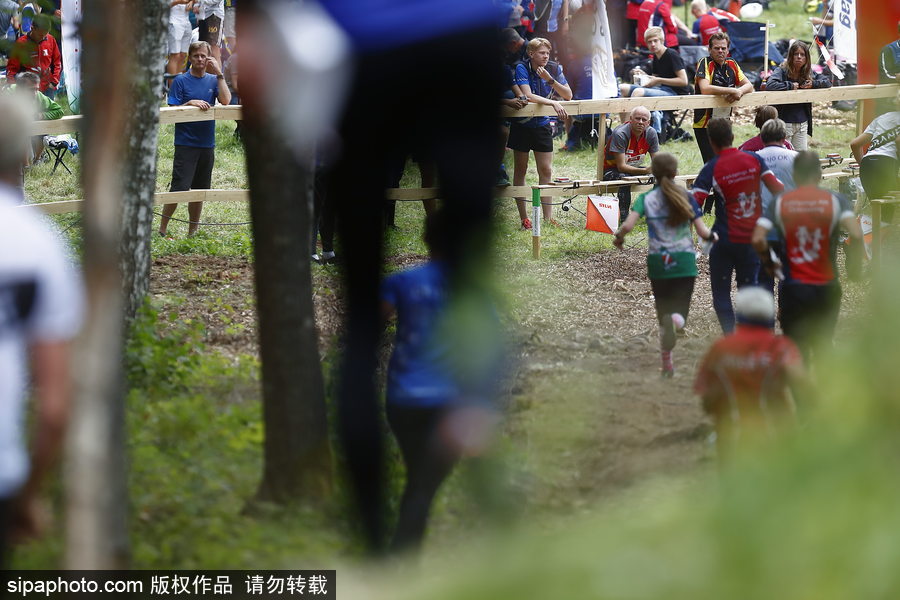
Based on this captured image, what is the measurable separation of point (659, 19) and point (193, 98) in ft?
33.1

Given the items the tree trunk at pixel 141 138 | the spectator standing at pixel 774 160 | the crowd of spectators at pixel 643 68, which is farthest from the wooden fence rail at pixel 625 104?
the tree trunk at pixel 141 138

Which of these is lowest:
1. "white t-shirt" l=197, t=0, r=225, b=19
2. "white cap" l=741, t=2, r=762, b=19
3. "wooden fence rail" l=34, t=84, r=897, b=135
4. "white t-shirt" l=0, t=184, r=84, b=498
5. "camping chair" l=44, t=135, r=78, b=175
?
"white t-shirt" l=0, t=184, r=84, b=498

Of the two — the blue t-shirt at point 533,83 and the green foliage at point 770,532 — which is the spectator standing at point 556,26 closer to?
the blue t-shirt at point 533,83

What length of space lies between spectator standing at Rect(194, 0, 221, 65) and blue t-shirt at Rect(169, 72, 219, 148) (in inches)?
172

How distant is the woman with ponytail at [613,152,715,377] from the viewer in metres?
8.00

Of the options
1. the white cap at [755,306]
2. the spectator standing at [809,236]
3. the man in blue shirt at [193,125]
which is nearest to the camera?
the white cap at [755,306]

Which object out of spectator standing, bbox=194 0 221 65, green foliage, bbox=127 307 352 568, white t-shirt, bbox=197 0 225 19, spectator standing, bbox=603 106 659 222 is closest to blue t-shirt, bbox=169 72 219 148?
spectator standing, bbox=194 0 221 65

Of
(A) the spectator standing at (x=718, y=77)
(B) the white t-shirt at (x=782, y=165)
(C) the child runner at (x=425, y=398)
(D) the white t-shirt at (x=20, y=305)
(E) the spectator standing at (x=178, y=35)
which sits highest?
(E) the spectator standing at (x=178, y=35)

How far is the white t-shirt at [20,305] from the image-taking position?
10.3 ft

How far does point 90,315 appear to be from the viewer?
2.96m

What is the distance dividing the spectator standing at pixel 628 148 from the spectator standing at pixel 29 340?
10.2 metres

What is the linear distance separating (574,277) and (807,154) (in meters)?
4.87

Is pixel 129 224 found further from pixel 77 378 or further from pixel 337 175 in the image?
pixel 77 378

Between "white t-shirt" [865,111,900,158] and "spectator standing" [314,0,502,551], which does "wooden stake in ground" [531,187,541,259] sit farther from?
"spectator standing" [314,0,502,551]
